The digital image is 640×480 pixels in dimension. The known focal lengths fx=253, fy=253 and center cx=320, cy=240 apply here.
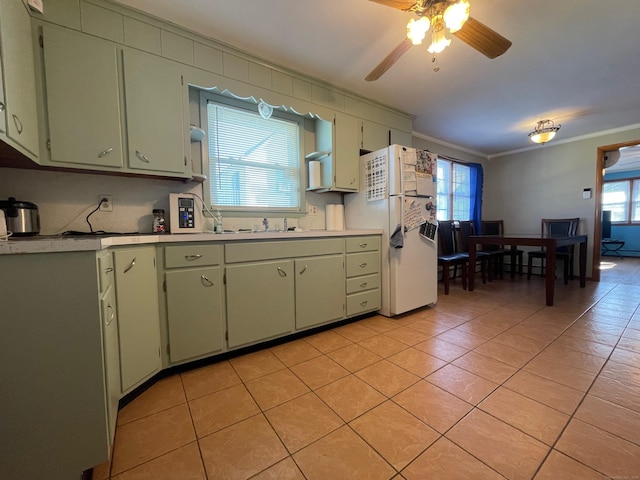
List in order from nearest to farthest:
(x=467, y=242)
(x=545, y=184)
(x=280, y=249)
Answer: (x=280, y=249) < (x=467, y=242) < (x=545, y=184)

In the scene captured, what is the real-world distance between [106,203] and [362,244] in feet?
6.89

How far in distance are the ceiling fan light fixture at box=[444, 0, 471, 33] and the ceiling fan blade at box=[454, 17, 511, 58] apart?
12 centimetres

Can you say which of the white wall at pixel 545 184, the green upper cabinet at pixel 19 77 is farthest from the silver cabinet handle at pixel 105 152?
the white wall at pixel 545 184

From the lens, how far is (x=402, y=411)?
1310 millimetres

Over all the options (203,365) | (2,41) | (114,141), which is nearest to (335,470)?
(203,365)

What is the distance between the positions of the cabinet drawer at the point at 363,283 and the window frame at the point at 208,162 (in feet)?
2.99

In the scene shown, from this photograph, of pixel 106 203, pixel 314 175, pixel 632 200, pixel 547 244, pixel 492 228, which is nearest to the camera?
pixel 106 203

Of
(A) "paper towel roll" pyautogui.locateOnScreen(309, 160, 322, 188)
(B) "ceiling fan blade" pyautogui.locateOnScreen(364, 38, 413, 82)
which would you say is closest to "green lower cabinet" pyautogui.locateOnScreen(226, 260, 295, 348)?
(A) "paper towel roll" pyautogui.locateOnScreen(309, 160, 322, 188)

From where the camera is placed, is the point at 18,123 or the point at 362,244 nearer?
the point at 18,123

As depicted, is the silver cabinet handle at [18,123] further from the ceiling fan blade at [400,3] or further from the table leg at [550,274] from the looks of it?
the table leg at [550,274]

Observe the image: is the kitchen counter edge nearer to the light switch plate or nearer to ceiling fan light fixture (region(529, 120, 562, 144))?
the light switch plate

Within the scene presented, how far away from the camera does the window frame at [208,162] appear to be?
2.18m

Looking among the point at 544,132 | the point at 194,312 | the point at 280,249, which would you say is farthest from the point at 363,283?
the point at 544,132

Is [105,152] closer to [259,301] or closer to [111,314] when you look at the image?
[111,314]
